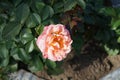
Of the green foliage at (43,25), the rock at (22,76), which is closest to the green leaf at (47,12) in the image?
the green foliage at (43,25)

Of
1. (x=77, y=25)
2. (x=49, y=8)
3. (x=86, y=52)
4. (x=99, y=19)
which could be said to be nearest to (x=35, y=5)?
(x=49, y=8)

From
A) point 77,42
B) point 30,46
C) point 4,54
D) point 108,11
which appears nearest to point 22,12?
point 30,46

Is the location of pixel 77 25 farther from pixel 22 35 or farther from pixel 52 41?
pixel 52 41

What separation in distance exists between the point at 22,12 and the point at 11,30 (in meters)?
0.14

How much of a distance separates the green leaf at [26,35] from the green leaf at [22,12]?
0.29 ft

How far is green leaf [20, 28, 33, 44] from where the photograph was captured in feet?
7.21

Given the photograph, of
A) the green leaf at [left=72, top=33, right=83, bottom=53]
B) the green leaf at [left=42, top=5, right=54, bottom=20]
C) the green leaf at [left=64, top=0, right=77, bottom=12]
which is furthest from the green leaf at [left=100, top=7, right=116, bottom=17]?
the green leaf at [left=42, top=5, right=54, bottom=20]

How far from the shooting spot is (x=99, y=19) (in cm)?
258

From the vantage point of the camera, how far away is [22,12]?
212 cm

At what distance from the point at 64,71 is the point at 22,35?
629 millimetres

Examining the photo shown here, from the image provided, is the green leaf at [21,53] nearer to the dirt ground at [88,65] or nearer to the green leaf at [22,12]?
the green leaf at [22,12]

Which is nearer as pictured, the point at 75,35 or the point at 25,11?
the point at 25,11

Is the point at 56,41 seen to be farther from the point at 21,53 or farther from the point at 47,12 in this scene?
the point at 21,53

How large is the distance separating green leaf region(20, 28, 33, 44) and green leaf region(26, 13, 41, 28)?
4 centimetres
